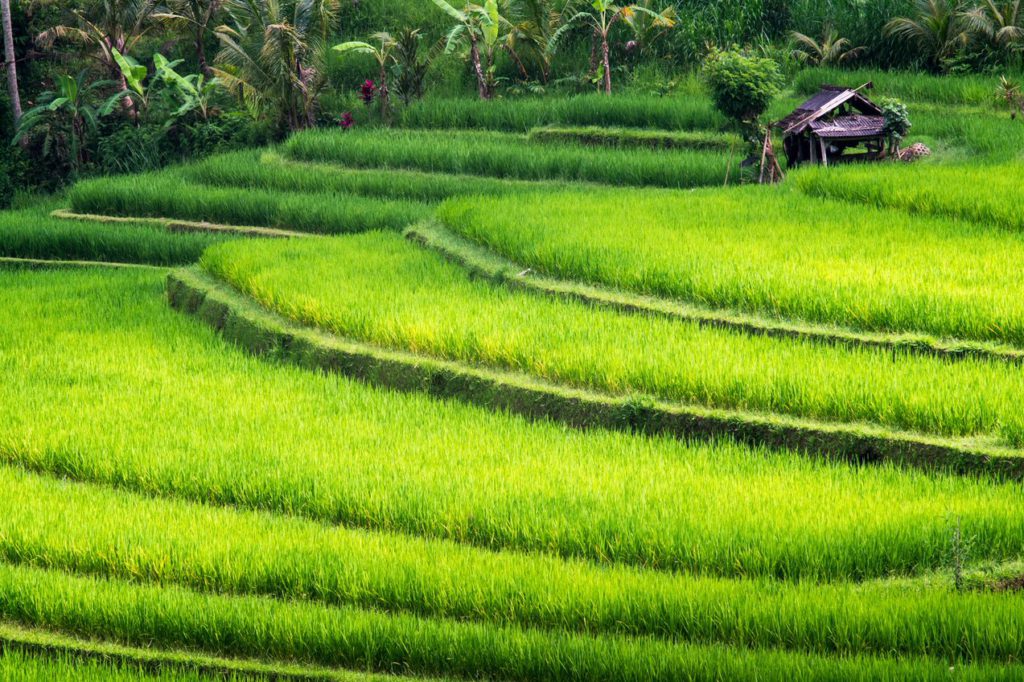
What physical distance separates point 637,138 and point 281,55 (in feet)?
14.9

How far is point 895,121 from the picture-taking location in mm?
11812

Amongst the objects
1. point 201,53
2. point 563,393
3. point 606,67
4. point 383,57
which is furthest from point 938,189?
point 201,53

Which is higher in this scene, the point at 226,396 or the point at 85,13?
the point at 85,13

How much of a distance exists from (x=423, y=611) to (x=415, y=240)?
6448 mm

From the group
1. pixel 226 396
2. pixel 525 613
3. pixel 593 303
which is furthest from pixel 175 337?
pixel 525 613

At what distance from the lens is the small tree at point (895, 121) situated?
1173 cm

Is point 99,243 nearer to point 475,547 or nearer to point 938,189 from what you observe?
point 938,189

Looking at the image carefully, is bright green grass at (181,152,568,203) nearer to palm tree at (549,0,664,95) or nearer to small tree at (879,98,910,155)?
palm tree at (549,0,664,95)

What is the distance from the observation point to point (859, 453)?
657cm

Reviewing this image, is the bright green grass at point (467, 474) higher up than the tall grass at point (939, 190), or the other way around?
the tall grass at point (939, 190)

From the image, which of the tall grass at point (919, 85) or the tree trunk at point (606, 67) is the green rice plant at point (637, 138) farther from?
the tree trunk at point (606, 67)

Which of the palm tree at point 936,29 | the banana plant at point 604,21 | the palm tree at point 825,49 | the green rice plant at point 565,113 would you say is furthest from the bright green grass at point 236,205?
the palm tree at point 936,29

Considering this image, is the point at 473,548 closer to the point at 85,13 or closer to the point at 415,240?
the point at 415,240

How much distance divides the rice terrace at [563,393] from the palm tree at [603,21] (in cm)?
80
